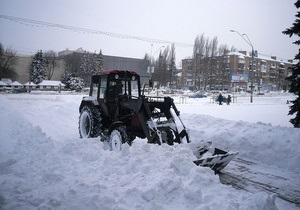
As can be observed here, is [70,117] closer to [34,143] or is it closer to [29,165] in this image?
[34,143]

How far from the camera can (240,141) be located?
8.27 meters

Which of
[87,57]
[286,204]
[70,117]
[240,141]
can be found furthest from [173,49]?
[286,204]

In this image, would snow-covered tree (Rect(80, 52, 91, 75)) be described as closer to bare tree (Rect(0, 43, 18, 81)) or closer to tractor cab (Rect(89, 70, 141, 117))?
tractor cab (Rect(89, 70, 141, 117))

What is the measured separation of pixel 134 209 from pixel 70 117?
38.2 ft

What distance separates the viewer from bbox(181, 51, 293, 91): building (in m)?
64.5

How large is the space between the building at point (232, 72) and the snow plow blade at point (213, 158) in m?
47.0

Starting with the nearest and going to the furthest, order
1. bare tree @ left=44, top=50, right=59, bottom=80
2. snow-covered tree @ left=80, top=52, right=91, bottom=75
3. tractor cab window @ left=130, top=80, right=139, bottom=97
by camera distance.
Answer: tractor cab window @ left=130, top=80, right=139, bottom=97 < snow-covered tree @ left=80, top=52, right=91, bottom=75 < bare tree @ left=44, top=50, right=59, bottom=80

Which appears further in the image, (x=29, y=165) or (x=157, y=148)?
(x=157, y=148)

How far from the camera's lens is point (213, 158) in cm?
518

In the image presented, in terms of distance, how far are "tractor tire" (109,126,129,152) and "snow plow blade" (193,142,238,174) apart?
191cm

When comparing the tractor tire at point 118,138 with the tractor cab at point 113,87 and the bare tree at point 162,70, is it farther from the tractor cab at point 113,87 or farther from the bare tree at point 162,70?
the bare tree at point 162,70

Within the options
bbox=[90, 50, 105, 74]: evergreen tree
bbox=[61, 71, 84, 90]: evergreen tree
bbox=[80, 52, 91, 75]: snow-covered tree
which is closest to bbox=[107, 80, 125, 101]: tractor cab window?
bbox=[61, 71, 84, 90]: evergreen tree

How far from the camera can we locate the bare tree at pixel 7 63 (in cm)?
459

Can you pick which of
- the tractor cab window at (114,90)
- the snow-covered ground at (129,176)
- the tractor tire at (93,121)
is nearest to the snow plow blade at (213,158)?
the snow-covered ground at (129,176)
